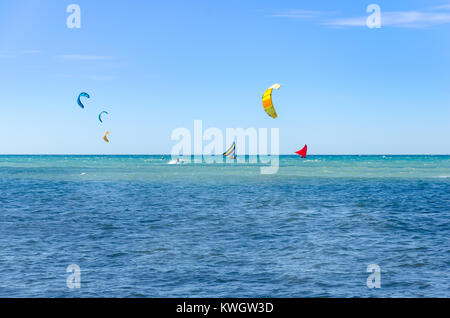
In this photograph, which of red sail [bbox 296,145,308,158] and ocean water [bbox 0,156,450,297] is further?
red sail [bbox 296,145,308,158]

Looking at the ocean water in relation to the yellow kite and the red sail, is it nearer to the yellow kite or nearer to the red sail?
the yellow kite

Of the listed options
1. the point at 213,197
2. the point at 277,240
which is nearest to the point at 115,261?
the point at 277,240

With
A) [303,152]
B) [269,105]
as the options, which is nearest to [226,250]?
[269,105]

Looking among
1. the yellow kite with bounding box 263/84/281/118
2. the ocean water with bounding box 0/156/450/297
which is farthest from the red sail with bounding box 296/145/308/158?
the ocean water with bounding box 0/156/450/297

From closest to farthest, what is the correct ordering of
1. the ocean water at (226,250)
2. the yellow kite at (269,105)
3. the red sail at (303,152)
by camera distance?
1. the ocean water at (226,250)
2. the yellow kite at (269,105)
3. the red sail at (303,152)

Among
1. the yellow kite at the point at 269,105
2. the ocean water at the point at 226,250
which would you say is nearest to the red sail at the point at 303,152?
the yellow kite at the point at 269,105

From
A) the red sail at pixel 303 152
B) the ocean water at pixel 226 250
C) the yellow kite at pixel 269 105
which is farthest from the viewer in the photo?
the red sail at pixel 303 152

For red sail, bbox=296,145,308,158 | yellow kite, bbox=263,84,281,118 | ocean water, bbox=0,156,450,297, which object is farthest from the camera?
red sail, bbox=296,145,308,158

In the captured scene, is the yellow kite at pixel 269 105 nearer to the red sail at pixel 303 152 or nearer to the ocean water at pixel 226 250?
the ocean water at pixel 226 250

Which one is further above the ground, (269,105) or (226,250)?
(269,105)

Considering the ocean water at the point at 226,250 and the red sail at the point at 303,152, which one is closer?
the ocean water at the point at 226,250

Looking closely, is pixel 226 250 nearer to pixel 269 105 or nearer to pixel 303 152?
pixel 269 105
